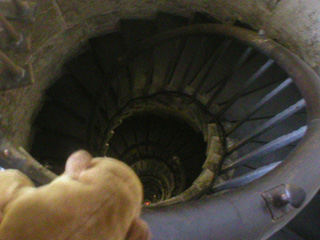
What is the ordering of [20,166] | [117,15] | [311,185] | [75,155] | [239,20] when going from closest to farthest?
[75,155]
[311,185]
[20,166]
[239,20]
[117,15]

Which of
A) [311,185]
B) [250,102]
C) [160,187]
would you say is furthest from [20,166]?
[160,187]

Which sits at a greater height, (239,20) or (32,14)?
(239,20)

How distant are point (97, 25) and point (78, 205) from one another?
321cm

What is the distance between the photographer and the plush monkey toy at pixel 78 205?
0.61 m

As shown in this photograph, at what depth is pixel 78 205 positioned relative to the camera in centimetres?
64

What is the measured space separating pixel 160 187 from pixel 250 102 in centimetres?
520

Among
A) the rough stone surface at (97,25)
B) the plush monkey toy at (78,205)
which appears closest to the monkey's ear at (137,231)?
the plush monkey toy at (78,205)

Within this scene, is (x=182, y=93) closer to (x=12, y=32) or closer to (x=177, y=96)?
(x=177, y=96)

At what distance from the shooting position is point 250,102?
3420 millimetres

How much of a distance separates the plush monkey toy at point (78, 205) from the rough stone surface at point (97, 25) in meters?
1.63

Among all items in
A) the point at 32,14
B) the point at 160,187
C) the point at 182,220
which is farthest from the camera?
the point at 160,187

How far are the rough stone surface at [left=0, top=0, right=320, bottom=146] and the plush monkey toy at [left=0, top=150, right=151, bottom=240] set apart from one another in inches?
64.2

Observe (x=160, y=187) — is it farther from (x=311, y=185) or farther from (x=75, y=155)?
(x=75, y=155)

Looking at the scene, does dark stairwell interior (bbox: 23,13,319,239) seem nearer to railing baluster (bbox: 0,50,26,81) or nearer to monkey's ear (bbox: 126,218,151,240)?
railing baluster (bbox: 0,50,26,81)
